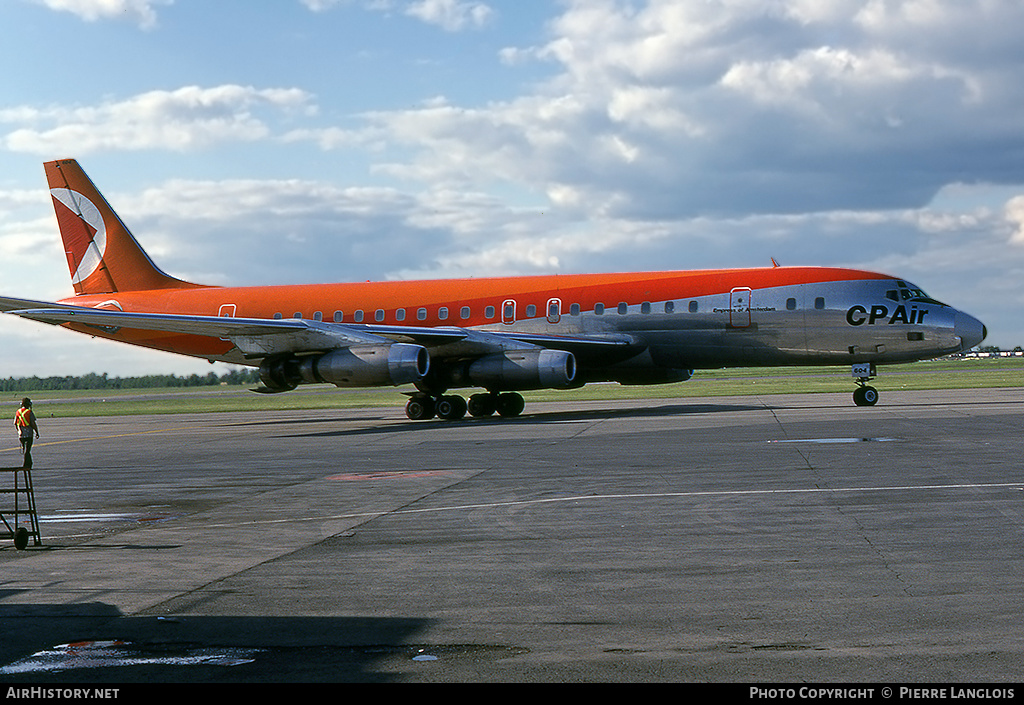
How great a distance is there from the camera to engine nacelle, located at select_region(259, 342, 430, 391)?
30547 mm

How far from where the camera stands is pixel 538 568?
9.14 metres

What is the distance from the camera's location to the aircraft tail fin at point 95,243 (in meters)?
40.5

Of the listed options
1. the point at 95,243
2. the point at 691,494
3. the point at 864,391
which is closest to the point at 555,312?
the point at 864,391

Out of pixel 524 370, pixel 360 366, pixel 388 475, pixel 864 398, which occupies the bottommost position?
pixel 388 475

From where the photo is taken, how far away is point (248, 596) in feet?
26.9

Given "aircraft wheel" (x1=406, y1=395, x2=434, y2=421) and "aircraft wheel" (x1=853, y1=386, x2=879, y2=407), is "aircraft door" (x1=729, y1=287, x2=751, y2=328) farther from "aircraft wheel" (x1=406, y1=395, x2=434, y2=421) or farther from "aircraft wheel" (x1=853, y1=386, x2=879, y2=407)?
"aircraft wheel" (x1=406, y1=395, x2=434, y2=421)

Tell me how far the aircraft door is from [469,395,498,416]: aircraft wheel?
8559mm

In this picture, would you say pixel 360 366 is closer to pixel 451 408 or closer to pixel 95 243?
pixel 451 408

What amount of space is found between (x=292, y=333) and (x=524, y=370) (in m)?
7.29

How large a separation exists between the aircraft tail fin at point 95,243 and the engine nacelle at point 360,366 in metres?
11.4

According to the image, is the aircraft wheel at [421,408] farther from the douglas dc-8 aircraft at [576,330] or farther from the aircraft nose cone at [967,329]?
the aircraft nose cone at [967,329]

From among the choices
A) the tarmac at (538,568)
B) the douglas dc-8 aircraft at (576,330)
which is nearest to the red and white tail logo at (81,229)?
the douglas dc-8 aircraft at (576,330)
